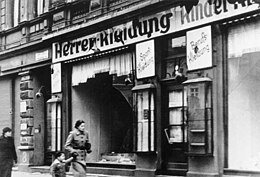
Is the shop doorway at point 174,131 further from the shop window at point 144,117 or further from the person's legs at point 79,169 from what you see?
the person's legs at point 79,169

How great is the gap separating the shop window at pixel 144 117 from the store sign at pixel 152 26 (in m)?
1.32

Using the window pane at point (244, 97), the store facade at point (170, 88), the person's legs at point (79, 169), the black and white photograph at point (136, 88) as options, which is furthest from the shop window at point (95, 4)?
the person's legs at point (79, 169)

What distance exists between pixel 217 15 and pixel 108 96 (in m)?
6.25

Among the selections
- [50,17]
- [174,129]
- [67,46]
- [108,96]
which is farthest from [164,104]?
[50,17]

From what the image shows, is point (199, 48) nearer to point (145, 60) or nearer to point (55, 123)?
point (145, 60)

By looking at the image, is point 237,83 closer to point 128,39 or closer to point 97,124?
point 128,39

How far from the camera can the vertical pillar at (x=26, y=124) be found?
19.4 metres

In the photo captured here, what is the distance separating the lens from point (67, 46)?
17.5 m

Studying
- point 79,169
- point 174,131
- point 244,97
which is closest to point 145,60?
point 174,131

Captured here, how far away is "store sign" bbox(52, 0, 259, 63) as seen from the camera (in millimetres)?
11547

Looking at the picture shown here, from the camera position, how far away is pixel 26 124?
64.5 feet

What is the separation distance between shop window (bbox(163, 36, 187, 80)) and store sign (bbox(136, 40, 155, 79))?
0.33m

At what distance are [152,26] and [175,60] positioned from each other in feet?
3.45

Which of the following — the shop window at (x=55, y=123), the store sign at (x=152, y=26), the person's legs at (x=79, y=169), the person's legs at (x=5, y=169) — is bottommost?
the person's legs at (x=5, y=169)
